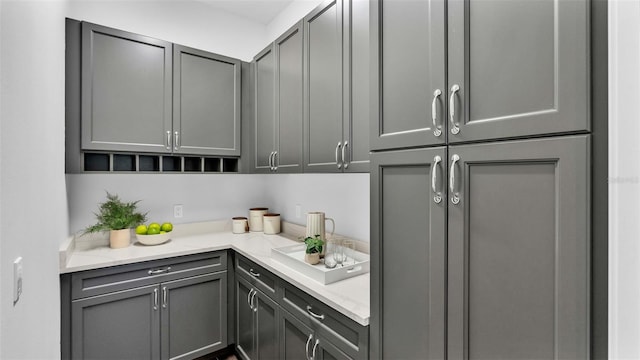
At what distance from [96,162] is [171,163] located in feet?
1.57

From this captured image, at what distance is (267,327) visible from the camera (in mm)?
1852

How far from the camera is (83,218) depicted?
88.4 inches

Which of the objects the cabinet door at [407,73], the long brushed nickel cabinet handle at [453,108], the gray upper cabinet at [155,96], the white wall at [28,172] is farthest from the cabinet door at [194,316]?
A: the long brushed nickel cabinet handle at [453,108]

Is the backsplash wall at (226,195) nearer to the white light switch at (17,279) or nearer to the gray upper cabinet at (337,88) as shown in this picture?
the gray upper cabinet at (337,88)

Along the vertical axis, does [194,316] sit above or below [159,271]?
below

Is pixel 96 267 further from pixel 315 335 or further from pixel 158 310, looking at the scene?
pixel 315 335

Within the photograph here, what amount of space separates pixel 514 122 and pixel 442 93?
22cm

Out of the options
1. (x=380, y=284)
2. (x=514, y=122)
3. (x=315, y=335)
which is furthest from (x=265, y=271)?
(x=514, y=122)

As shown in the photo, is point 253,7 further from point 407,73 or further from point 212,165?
point 407,73

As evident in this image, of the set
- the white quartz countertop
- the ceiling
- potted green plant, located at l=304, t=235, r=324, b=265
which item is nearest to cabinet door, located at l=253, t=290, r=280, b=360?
the white quartz countertop

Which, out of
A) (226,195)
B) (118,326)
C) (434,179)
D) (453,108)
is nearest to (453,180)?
(434,179)

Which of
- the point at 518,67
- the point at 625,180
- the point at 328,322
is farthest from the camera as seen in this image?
the point at 328,322

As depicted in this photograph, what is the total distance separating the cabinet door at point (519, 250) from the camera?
65cm

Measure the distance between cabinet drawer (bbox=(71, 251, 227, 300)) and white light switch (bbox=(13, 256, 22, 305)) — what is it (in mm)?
1192
